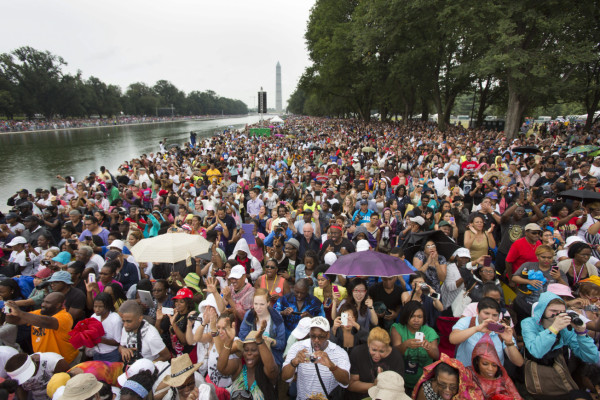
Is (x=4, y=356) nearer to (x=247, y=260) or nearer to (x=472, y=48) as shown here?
(x=247, y=260)

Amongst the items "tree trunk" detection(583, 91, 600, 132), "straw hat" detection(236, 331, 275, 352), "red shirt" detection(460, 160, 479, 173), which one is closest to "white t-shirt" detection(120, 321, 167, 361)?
"straw hat" detection(236, 331, 275, 352)

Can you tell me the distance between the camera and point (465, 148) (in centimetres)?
1370

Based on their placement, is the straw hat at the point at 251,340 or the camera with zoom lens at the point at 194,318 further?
the camera with zoom lens at the point at 194,318

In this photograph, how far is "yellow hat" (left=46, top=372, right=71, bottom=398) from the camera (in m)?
2.73

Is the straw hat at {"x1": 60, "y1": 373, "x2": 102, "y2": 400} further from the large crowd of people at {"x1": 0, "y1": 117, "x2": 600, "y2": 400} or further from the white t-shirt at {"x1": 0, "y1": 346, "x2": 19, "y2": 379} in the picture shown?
the white t-shirt at {"x1": 0, "y1": 346, "x2": 19, "y2": 379}

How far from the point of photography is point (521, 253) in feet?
14.3

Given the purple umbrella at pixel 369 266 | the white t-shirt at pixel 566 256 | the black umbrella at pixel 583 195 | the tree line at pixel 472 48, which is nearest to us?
the purple umbrella at pixel 369 266

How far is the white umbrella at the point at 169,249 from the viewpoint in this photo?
4566 millimetres

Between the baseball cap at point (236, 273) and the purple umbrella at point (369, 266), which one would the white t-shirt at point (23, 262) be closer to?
the baseball cap at point (236, 273)

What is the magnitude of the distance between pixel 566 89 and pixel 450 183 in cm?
1259

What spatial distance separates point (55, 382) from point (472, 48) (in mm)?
25753

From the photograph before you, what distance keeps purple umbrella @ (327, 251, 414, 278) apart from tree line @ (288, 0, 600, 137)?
14.9 meters

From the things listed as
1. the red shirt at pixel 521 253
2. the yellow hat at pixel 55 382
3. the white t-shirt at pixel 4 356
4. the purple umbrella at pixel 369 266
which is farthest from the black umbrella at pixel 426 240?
the white t-shirt at pixel 4 356

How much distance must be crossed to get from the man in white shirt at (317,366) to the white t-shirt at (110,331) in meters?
1.97
